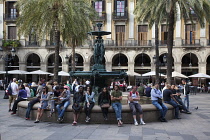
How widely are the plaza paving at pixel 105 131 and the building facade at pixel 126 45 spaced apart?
86.2 ft

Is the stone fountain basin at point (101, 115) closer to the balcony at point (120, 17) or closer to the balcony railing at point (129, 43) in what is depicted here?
the balcony railing at point (129, 43)

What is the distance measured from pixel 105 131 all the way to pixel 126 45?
29.2 m

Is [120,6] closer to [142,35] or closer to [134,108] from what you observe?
[142,35]

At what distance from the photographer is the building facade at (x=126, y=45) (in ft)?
120

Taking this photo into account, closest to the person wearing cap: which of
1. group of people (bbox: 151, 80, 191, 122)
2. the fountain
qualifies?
the fountain

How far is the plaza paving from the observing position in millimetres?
8344

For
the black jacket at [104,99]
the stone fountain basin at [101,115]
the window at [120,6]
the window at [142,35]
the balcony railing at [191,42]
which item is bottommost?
the stone fountain basin at [101,115]

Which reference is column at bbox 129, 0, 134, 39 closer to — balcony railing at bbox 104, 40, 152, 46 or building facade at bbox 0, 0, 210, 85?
building facade at bbox 0, 0, 210, 85

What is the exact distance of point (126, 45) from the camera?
124ft

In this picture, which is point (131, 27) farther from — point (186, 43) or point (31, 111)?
point (31, 111)

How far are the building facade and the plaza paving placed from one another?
26.3 m

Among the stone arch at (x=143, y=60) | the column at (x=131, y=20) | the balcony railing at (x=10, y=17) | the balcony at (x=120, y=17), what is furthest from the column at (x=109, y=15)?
the balcony railing at (x=10, y=17)

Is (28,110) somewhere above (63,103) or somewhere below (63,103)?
below

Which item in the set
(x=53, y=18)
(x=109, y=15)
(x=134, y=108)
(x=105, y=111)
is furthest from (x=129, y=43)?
(x=105, y=111)
